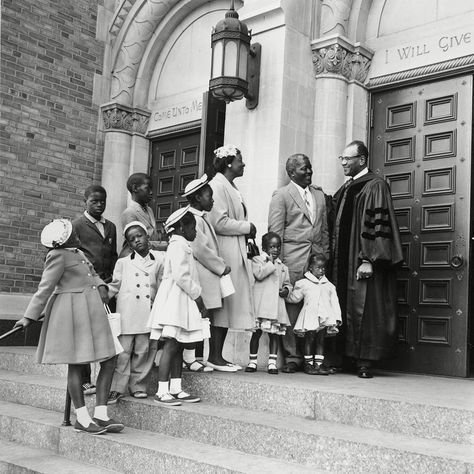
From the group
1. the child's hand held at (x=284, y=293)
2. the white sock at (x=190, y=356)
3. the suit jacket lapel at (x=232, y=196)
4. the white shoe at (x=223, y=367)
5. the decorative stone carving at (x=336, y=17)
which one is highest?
the decorative stone carving at (x=336, y=17)

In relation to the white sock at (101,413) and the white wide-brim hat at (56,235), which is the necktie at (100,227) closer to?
the white wide-brim hat at (56,235)

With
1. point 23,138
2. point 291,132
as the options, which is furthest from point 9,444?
point 23,138

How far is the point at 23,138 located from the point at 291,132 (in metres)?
4.17

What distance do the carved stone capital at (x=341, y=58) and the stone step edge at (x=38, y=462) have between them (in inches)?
193

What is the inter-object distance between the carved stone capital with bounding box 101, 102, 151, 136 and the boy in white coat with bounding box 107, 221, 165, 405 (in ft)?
16.5

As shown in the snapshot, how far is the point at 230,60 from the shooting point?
7160 millimetres

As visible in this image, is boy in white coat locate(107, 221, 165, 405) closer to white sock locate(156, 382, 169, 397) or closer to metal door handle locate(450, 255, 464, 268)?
white sock locate(156, 382, 169, 397)

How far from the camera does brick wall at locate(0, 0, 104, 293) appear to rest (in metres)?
9.38

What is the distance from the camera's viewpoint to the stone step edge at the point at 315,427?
12.5 feet

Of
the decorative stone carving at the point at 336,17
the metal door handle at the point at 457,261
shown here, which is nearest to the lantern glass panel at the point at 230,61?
the decorative stone carving at the point at 336,17

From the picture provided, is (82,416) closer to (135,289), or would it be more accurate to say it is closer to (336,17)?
(135,289)

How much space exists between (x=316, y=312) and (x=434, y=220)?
1791mm

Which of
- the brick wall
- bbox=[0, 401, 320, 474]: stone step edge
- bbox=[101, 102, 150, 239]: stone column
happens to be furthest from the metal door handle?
the brick wall

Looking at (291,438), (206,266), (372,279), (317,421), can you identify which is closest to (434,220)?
(372,279)
